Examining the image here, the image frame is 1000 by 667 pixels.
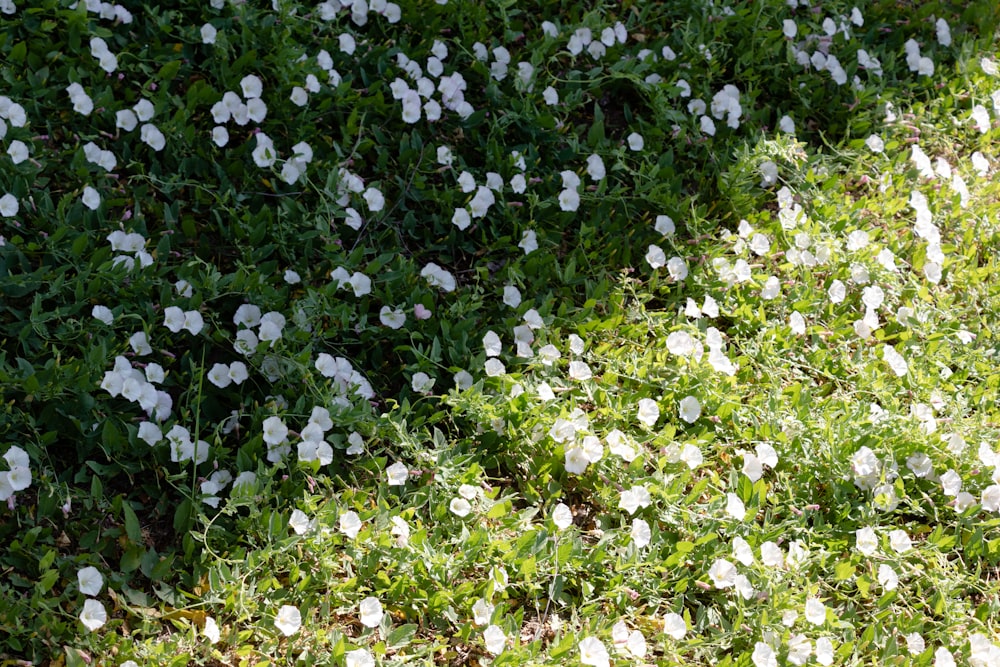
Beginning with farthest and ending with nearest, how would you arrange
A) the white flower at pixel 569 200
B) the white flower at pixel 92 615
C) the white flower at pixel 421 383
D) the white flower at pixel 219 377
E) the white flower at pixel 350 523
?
the white flower at pixel 569 200 < the white flower at pixel 421 383 < the white flower at pixel 219 377 < the white flower at pixel 350 523 < the white flower at pixel 92 615

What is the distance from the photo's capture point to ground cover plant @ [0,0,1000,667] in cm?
205

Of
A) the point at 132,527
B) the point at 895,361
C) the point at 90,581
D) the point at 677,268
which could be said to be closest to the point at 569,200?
→ the point at 677,268

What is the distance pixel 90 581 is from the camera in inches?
75.9

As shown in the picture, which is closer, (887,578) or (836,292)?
(887,578)

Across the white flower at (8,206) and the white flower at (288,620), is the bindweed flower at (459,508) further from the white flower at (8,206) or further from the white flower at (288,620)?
the white flower at (8,206)

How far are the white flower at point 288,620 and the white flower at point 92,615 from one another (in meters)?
0.32

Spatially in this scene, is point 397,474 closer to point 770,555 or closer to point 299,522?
point 299,522

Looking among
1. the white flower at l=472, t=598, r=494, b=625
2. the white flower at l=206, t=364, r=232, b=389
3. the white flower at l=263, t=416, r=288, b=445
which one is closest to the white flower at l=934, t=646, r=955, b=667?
the white flower at l=472, t=598, r=494, b=625

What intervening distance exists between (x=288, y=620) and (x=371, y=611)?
6.4 inches

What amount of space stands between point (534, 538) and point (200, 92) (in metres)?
1.45

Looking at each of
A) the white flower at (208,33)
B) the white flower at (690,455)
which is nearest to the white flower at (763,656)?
the white flower at (690,455)

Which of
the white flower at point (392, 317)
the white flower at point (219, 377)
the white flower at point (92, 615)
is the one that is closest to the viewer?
the white flower at point (92, 615)

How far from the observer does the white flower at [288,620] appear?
6.39 feet

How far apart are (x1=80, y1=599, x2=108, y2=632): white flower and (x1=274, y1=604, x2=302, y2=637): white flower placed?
0.32 meters
